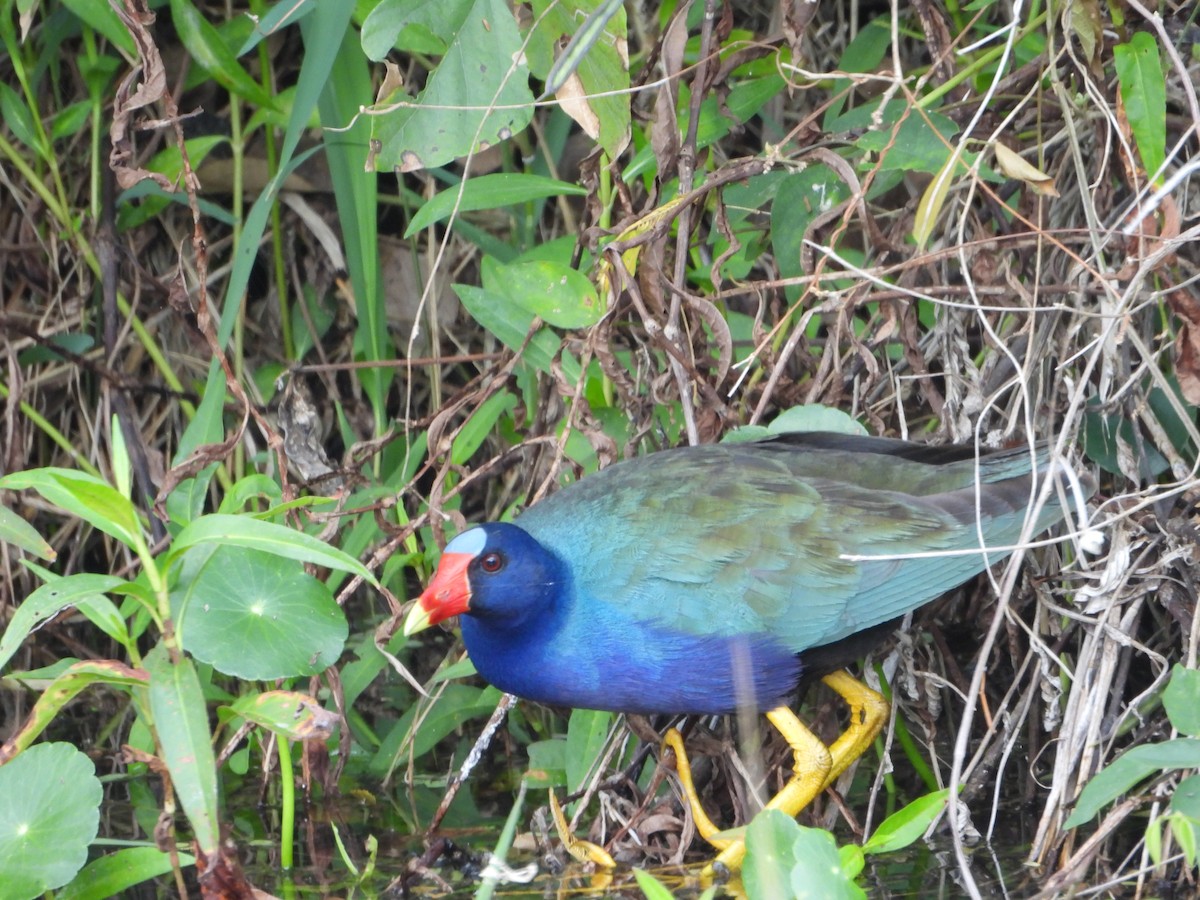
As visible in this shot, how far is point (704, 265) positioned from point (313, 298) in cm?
114

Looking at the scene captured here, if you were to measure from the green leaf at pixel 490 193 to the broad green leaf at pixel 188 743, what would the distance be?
971 millimetres

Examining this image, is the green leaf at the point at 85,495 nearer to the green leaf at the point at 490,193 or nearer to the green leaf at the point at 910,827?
the green leaf at the point at 490,193

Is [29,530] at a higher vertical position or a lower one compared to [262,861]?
higher

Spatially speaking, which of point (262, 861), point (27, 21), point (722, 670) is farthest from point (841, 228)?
point (27, 21)

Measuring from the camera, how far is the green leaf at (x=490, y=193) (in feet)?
8.38

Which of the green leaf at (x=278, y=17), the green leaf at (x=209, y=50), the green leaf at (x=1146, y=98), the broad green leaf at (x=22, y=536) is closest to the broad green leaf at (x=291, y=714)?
the broad green leaf at (x=22, y=536)

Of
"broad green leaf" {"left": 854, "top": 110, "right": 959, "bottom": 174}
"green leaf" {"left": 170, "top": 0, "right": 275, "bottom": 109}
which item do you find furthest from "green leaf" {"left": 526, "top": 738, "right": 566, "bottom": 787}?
"green leaf" {"left": 170, "top": 0, "right": 275, "bottom": 109}

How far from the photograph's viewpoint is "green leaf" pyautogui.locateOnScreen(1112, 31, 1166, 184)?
2.23m

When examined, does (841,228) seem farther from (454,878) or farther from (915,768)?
(454,878)

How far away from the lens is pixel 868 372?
8.64ft

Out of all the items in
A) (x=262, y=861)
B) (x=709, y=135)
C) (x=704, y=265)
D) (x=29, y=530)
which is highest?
(x=709, y=135)

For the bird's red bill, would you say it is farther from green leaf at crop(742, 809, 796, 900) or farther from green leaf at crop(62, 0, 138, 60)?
green leaf at crop(62, 0, 138, 60)

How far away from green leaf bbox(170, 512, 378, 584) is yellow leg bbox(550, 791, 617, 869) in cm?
67

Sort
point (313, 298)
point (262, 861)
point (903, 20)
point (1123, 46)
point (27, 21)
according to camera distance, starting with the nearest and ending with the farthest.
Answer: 1. point (1123, 46)
2. point (262, 861)
3. point (27, 21)
4. point (903, 20)
5. point (313, 298)
